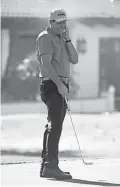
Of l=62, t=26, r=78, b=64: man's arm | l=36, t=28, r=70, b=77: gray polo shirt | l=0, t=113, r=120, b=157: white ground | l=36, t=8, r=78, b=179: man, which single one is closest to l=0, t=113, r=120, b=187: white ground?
l=0, t=113, r=120, b=157: white ground

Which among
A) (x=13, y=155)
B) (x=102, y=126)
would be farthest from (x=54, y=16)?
(x=102, y=126)

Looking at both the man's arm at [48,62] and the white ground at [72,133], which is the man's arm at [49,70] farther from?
the white ground at [72,133]

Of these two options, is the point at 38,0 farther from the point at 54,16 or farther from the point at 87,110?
the point at 54,16

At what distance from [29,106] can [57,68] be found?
13.3 m

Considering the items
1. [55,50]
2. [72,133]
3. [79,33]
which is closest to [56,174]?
[55,50]

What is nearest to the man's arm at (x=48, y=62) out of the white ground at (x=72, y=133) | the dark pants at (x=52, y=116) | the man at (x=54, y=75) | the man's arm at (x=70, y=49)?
the man at (x=54, y=75)

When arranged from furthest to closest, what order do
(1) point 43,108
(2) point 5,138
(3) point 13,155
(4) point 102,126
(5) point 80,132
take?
(1) point 43,108
(4) point 102,126
(5) point 80,132
(2) point 5,138
(3) point 13,155

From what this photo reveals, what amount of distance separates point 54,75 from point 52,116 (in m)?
0.41

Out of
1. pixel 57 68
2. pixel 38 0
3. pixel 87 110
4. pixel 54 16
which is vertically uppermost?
pixel 38 0

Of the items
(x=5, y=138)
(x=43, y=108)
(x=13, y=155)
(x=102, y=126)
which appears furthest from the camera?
(x=43, y=108)

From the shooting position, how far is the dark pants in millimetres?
5926

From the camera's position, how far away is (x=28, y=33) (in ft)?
69.9

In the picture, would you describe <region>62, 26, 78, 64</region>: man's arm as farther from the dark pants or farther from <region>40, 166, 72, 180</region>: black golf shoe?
<region>40, 166, 72, 180</region>: black golf shoe

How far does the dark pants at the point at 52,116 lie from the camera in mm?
5926
